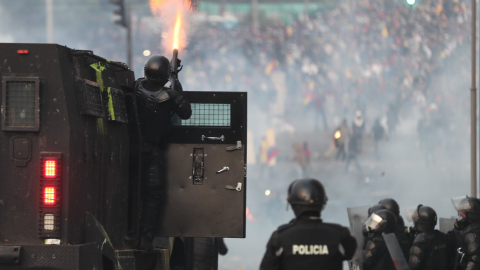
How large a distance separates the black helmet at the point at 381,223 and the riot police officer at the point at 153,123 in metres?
3.03

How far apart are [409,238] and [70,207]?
5261 mm

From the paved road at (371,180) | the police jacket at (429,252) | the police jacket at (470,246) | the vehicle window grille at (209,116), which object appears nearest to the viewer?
the vehicle window grille at (209,116)

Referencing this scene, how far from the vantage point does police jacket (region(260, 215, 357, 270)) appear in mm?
3793

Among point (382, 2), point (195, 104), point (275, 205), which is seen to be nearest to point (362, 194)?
point (275, 205)

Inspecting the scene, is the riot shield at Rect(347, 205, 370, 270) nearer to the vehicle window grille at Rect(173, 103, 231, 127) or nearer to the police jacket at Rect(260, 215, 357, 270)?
the vehicle window grille at Rect(173, 103, 231, 127)

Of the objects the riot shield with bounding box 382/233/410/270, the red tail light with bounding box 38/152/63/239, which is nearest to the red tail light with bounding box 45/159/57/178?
the red tail light with bounding box 38/152/63/239

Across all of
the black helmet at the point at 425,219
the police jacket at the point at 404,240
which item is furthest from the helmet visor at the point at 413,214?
the police jacket at the point at 404,240

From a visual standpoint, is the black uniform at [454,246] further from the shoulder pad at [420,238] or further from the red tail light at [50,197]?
the red tail light at [50,197]

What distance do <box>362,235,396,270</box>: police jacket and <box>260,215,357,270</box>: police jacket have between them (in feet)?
13.7

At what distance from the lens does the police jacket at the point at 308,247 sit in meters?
3.79

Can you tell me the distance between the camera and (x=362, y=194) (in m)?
28.2

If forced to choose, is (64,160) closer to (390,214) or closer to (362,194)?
(390,214)

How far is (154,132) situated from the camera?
586 cm

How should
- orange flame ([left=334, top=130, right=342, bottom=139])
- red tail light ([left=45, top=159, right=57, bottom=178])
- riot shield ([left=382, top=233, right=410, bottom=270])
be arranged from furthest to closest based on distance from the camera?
orange flame ([left=334, top=130, right=342, bottom=139]) → riot shield ([left=382, top=233, right=410, bottom=270]) → red tail light ([left=45, top=159, right=57, bottom=178])
